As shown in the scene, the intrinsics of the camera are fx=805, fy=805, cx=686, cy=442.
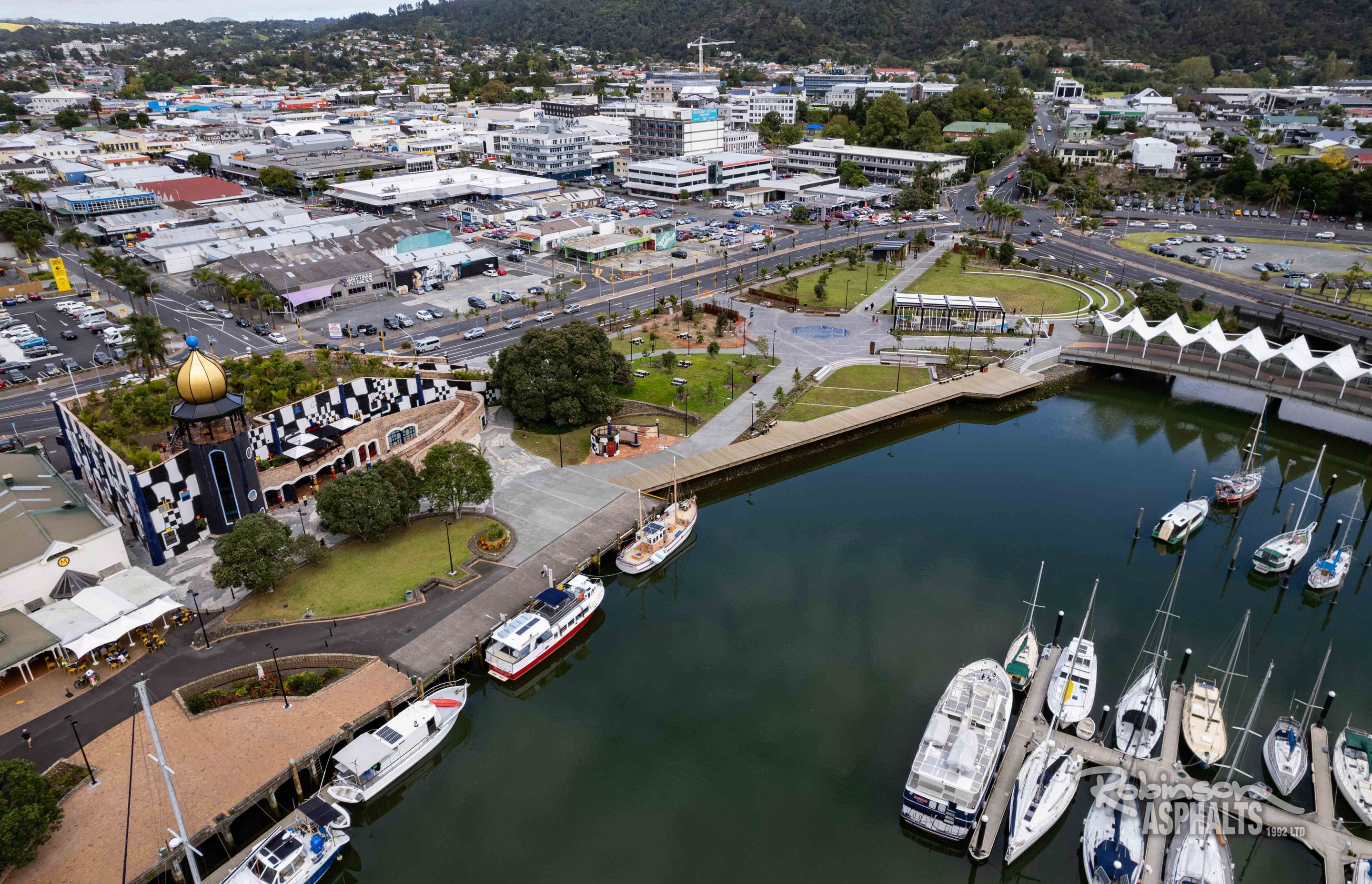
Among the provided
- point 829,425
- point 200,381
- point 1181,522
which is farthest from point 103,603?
point 1181,522

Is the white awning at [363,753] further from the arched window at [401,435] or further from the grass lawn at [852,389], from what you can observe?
the grass lawn at [852,389]

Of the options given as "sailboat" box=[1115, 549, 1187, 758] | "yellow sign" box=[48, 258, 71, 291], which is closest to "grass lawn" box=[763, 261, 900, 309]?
"sailboat" box=[1115, 549, 1187, 758]

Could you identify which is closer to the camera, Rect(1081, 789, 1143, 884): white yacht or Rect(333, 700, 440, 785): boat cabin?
Rect(1081, 789, 1143, 884): white yacht

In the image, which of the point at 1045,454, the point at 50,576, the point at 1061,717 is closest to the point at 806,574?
the point at 1061,717

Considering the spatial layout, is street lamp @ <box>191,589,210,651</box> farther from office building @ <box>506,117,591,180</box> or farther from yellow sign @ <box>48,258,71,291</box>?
office building @ <box>506,117,591,180</box>

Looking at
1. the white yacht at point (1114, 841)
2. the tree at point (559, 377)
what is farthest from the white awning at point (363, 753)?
the tree at point (559, 377)

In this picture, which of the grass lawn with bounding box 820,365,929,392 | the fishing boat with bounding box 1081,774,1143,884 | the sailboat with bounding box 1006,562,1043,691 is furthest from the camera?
the grass lawn with bounding box 820,365,929,392

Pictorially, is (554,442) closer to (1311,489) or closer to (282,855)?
(282,855)
